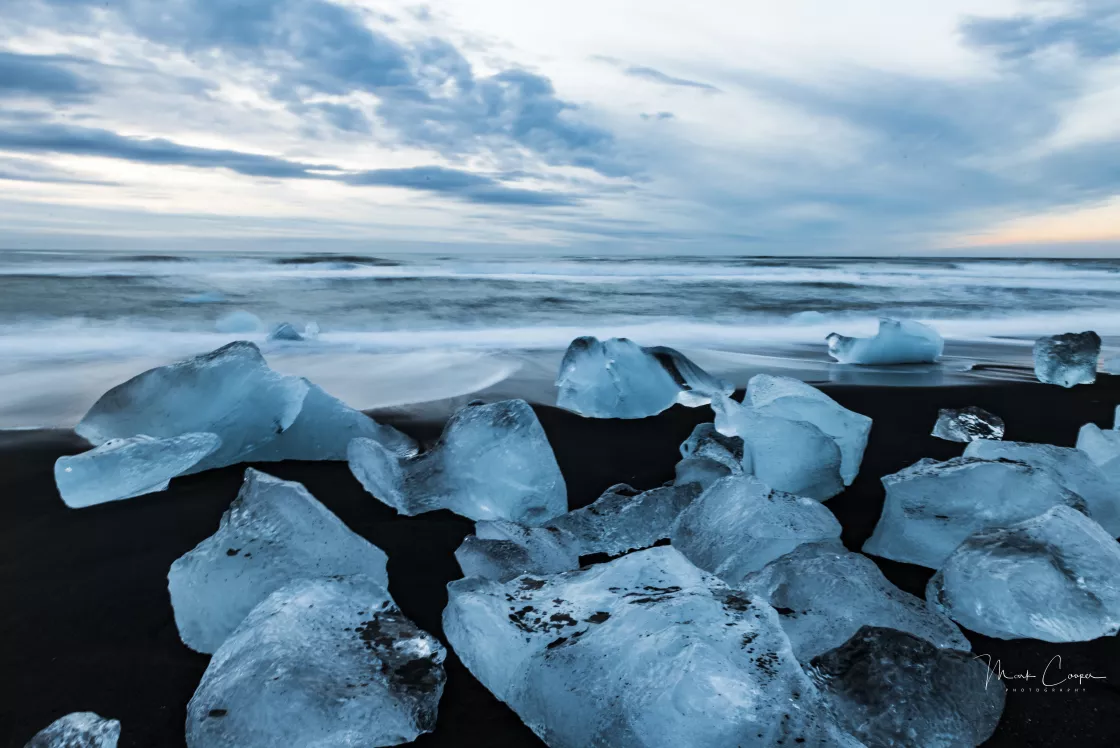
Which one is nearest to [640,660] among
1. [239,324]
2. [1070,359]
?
[1070,359]

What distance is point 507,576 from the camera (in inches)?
53.6

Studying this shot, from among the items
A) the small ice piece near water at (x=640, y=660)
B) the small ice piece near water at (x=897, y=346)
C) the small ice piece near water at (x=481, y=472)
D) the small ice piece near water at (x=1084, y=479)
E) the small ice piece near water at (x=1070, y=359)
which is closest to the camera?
the small ice piece near water at (x=640, y=660)

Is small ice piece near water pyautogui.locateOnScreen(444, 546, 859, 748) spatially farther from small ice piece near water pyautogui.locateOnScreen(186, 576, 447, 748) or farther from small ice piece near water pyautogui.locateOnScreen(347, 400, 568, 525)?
small ice piece near water pyautogui.locateOnScreen(347, 400, 568, 525)

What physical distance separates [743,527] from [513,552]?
0.47m

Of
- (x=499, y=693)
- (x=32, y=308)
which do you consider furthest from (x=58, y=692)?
(x=32, y=308)

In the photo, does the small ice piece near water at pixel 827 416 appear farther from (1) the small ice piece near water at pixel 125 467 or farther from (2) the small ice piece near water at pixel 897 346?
(2) the small ice piece near water at pixel 897 346

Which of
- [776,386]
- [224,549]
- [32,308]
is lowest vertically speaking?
[32,308]

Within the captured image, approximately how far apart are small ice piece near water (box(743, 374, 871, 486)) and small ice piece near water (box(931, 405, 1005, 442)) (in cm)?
57

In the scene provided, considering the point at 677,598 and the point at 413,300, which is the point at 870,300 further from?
the point at 677,598

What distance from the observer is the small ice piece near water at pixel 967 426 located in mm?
2482

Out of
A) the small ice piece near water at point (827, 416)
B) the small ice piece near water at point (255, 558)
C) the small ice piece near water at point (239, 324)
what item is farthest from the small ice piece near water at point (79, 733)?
the small ice piece near water at point (239, 324)

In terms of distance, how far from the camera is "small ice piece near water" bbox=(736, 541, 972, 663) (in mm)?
1158

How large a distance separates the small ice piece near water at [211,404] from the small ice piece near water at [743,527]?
4.30 ft

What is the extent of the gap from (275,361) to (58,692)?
3.58 meters
